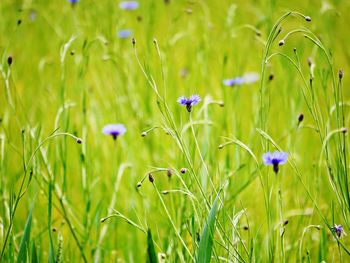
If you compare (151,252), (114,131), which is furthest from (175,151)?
(151,252)

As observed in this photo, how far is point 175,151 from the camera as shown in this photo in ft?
5.84

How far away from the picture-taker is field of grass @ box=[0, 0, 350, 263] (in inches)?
43.2

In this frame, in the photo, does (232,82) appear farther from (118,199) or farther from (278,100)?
(278,100)

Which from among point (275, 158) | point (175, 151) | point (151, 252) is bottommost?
point (151, 252)

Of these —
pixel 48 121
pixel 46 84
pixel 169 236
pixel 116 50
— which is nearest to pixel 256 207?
pixel 169 236

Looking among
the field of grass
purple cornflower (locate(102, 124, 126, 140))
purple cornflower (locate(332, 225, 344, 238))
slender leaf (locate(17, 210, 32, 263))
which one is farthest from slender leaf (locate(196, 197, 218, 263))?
purple cornflower (locate(102, 124, 126, 140))

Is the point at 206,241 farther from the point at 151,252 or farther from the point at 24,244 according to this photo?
the point at 24,244

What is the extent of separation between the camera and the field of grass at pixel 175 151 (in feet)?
3.60

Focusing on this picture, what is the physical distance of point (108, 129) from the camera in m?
1.53

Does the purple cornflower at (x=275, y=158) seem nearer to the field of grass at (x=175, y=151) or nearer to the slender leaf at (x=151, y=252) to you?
the field of grass at (x=175, y=151)

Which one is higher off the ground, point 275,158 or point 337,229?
point 275,158

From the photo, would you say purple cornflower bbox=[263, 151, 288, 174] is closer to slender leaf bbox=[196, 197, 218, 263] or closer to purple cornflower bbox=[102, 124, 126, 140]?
slender leaf bbox=[196, 197, 218, 263]

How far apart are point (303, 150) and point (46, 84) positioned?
4.02ft

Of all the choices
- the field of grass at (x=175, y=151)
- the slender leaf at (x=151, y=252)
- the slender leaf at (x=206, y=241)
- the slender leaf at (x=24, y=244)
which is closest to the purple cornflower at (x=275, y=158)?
the field of grass at (x=175, y=151)
